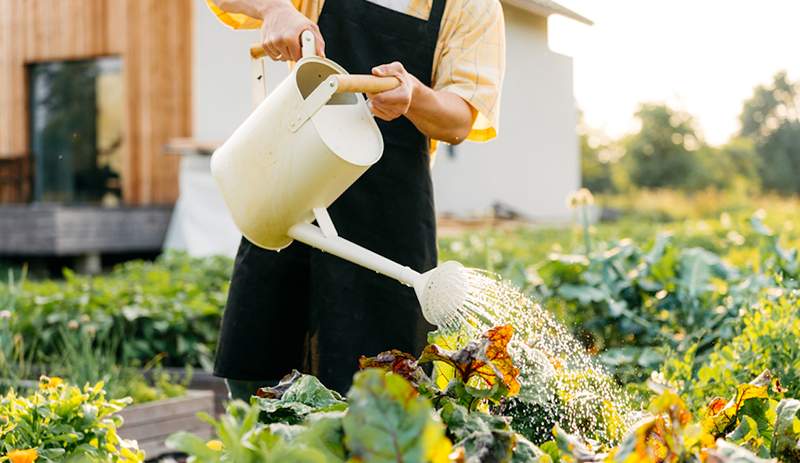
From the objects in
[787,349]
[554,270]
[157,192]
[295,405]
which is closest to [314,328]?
[295,405]

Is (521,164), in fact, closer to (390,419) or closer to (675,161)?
(390,419)

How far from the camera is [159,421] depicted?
274 centimetres

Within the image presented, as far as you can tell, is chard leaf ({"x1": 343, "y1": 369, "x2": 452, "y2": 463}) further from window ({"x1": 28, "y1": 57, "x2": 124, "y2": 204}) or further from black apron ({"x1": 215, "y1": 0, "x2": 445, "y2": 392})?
window ({"x1": 28, "y1": 57, "x2": 124, "y2": 204})

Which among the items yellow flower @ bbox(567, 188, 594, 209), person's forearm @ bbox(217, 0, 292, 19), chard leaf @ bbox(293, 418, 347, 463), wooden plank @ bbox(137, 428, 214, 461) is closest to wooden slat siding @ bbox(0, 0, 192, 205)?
yellow flower @ bbox(567, 188, 594, 209)

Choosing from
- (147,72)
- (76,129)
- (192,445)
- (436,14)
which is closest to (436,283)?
(192,445)

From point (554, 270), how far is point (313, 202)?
201cm

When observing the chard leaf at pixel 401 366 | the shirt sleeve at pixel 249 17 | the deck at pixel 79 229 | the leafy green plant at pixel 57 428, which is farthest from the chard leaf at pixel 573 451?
the deck at pixel 79 229

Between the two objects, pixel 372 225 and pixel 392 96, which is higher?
pixel 392 96

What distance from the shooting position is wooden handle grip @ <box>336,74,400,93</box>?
1269 mm

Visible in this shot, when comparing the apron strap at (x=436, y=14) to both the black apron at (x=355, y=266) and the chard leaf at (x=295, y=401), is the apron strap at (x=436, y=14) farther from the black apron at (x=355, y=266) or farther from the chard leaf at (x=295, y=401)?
the chard leaf at (x=295, y=401)

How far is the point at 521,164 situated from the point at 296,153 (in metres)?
10.8

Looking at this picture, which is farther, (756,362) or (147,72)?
(147,72)

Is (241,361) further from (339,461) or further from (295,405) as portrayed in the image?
(339,461)

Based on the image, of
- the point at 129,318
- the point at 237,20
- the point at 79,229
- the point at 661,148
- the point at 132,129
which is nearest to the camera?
the point at 237,20
